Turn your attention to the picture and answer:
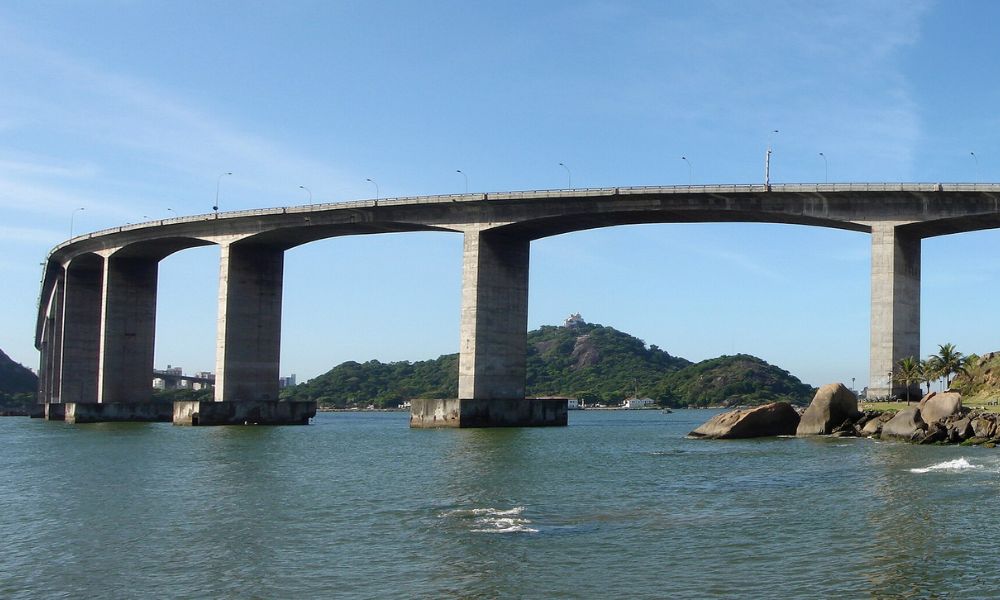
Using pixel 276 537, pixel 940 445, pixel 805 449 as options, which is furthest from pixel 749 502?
pixel 940 445

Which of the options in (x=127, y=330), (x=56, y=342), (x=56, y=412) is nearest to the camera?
(x=127, y=330)

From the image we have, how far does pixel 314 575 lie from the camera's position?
21.9 metres

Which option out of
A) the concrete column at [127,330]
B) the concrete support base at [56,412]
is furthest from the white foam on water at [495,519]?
the concrete support base at [56,412]

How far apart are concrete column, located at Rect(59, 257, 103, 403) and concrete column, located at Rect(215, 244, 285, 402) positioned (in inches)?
1223

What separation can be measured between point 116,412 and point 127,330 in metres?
8.45

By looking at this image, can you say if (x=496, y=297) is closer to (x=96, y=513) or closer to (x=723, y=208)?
(x=723, y=208)

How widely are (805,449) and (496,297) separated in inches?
1414

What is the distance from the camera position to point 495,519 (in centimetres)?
2927

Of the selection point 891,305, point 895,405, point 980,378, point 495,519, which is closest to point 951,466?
point 495,519

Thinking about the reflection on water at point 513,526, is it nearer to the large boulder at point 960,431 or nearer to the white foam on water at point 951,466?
the white foam on water at point 951,466

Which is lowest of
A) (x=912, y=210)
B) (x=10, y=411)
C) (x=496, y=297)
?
(x=10, y=411)

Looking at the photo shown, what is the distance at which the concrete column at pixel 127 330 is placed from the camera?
107938mm

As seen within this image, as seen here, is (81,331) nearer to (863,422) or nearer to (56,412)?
(56,412)

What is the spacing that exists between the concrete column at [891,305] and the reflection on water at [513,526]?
24.6m
